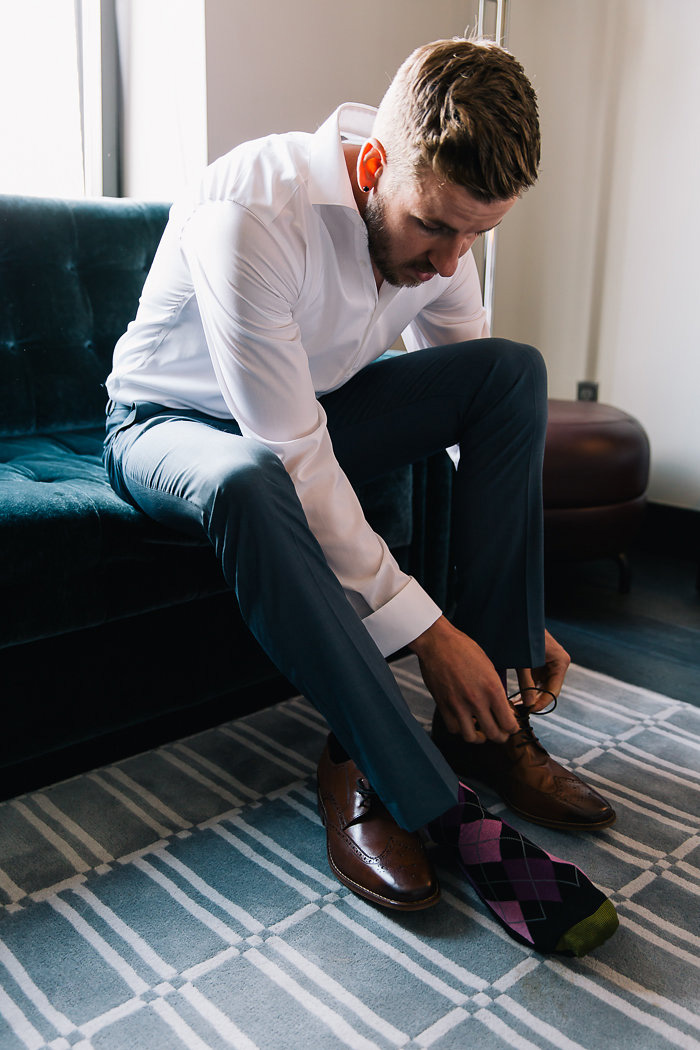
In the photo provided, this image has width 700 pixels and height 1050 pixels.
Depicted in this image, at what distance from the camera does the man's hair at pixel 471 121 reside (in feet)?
3.18

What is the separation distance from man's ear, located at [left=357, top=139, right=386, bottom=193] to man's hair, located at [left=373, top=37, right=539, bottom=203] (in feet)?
0.17

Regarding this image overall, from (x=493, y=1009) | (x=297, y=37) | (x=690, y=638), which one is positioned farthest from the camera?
(x=297, y=37)

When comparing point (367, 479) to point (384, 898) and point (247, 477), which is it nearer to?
point (247, 477)

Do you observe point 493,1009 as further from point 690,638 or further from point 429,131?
point 690,638

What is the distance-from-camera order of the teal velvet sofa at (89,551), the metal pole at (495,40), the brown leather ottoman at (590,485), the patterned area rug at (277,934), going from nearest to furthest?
the patterned area rug at (277,934) < the teal velvet sofa at (89,551) < the brown leather ottoman at (590,485) < the metal pole at (495,40)

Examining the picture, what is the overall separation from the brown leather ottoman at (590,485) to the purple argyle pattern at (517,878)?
1110 millimetres

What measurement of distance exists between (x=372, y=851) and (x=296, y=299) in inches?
27.1

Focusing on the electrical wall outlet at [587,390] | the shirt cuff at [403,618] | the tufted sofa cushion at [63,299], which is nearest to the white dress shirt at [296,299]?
the shirt cuff at [403,618]

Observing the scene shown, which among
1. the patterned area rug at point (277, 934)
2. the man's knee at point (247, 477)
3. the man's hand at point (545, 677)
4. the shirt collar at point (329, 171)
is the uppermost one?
the shirt collar at point (329, 171)

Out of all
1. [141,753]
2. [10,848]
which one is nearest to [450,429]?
[141,753]

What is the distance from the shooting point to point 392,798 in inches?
38.3

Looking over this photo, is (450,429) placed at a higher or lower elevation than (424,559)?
higher

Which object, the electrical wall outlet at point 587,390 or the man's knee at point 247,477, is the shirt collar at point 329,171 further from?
the electrical wall outlet at point 587,390

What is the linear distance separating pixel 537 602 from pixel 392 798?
0.40 meters
